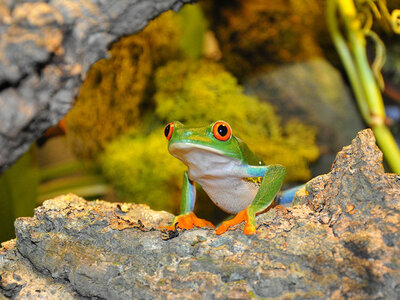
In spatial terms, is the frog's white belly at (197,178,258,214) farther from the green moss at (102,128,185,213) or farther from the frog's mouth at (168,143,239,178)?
the green moss at (102,128,185,213)

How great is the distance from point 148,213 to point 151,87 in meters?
1.28

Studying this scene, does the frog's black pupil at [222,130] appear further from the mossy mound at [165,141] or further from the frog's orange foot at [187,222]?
the mossy mound at [165,141]

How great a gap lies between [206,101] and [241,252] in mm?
1597

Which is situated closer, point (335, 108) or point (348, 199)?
point (348, 199)

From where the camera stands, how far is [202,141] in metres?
1.62

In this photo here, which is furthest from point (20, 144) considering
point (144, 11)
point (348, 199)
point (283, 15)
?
point (283, 15)

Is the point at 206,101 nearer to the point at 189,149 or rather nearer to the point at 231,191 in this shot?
the point at 231,191

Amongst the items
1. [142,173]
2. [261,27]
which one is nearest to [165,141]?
[142,173]

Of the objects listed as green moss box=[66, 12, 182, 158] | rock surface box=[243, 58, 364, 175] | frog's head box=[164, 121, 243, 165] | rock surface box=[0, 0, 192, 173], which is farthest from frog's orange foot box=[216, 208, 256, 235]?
rock surface box=[243, 58, 364, 175]

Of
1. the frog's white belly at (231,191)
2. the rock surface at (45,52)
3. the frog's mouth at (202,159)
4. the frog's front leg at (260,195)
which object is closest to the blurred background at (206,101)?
the frog's white belly at (231,191)

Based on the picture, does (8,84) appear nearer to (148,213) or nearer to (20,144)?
(20,144)

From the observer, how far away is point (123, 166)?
285 cm

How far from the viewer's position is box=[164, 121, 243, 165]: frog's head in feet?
5.31

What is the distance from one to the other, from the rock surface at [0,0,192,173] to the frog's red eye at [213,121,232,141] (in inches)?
21.6
